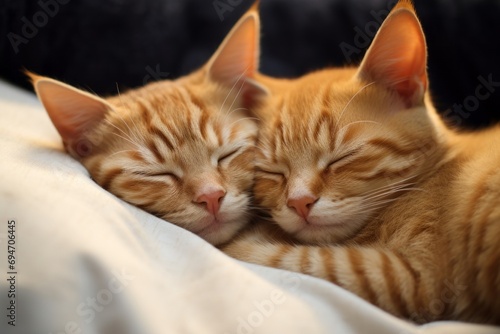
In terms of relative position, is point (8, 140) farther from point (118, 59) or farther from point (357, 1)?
point (357, 1)

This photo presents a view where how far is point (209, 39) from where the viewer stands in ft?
6.88

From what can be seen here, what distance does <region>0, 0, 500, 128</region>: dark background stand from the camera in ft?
6.11

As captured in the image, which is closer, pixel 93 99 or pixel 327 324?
pixel 327 324

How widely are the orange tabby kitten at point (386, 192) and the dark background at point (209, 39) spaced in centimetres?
57

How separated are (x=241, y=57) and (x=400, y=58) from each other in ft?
1.47

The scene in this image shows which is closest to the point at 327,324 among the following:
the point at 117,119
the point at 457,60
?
the point at 117,119

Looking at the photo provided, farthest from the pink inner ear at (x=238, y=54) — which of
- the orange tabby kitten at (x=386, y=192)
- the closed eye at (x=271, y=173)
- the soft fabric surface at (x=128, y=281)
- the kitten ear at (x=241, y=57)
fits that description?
the soft fabric surface at (x=128, y=281)

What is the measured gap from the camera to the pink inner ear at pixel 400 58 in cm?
122

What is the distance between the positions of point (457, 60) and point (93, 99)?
1318 mm

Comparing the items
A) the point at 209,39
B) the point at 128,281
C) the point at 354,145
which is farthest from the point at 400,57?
the point at 209,39

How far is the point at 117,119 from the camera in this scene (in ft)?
4.48

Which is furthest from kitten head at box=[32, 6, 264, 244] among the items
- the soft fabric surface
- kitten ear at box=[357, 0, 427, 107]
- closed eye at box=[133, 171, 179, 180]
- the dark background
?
the dark background

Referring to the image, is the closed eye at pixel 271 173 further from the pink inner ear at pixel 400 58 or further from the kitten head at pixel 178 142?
the pink inner ear at pixel 400 58

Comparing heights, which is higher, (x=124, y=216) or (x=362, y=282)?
(x=124, y=216)
